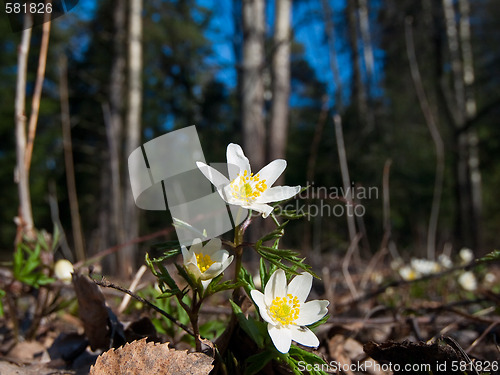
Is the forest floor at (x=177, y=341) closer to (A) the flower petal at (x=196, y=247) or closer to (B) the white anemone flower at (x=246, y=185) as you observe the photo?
(A) the flower petal at (x=196, y=247)

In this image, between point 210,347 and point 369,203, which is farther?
point 369,203

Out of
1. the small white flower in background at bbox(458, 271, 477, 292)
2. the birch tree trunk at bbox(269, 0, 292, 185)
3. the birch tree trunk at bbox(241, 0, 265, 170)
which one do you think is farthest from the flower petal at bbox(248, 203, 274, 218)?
the birch tree trunk at bbox(269, 0, 292, 185)

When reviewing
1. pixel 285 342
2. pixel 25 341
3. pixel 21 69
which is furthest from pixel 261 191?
pixel 21 69

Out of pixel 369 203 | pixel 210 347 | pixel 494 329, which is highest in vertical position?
pixel 210 347

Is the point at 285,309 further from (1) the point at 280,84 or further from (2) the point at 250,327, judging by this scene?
(1) the point at 280,84

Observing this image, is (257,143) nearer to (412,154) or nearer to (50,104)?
(412,154)
